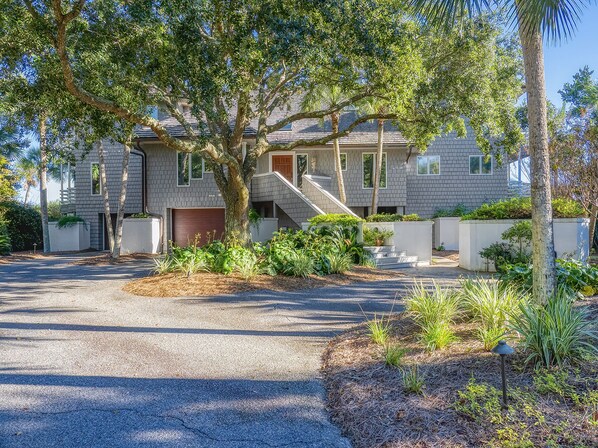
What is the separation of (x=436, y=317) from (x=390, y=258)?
31.6 feet

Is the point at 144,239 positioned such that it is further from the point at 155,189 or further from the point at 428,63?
the point at 428,63

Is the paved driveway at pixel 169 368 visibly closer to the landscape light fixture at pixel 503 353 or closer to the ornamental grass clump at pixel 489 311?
the landscape light fixture at pixel 503 353

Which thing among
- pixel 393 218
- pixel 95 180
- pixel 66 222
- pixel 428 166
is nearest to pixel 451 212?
pixel 428 166

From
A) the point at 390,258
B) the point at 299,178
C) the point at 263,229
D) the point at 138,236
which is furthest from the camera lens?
the point at 299,178

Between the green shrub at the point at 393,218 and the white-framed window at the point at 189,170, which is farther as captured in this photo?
the white-framed window at the point at 189,170

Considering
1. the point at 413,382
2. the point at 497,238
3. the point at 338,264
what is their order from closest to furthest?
the point at 413,382, the point at 338,264, the point at 497,238

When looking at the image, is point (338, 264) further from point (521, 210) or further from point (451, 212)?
point (451, 212)

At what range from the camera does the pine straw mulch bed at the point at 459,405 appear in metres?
3.09

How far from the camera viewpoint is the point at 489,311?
523 cm

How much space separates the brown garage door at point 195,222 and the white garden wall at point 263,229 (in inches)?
119

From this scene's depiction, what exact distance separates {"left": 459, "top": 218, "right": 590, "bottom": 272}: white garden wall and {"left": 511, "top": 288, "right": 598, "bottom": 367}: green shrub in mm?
7884

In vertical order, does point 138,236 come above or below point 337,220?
below

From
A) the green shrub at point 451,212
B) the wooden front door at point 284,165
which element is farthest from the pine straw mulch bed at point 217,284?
the wooden front door at point 284,165

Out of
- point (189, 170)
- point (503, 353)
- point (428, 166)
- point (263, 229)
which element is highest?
point (428, 166)
